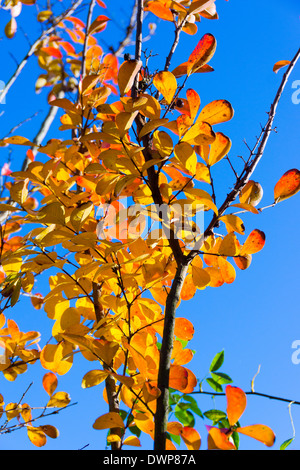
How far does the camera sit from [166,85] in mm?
612

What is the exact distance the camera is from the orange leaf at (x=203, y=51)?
60 centimetres

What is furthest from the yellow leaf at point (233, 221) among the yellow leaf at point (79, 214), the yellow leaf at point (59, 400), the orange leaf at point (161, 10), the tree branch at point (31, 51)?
the tree branch at point (31, 51)

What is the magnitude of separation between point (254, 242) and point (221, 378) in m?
0.28

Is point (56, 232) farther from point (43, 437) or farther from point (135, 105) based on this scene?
point (43, 437)

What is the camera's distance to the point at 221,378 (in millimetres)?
753

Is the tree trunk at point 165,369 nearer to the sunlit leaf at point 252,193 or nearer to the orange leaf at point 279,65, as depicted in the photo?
the sunlit leaf at point 252,193

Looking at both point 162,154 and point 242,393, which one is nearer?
point 242,393

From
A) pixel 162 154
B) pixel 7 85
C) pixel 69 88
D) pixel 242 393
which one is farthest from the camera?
pixel 69 88

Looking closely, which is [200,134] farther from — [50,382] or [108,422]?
[50,382]

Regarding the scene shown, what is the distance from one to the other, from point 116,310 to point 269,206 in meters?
0.30

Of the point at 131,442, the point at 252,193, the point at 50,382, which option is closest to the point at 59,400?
the point at 50,382

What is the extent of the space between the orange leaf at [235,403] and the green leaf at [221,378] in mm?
256
